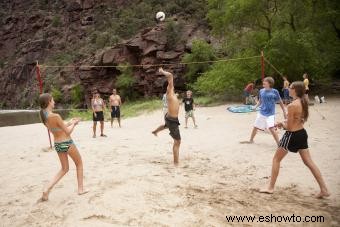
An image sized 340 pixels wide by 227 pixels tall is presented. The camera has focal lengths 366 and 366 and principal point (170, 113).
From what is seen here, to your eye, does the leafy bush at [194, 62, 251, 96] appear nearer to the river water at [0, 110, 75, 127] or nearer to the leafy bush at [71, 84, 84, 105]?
the river water at [0, 110, 75, 127]

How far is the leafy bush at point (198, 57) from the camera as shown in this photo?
26.6m

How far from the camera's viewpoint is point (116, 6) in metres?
52.2

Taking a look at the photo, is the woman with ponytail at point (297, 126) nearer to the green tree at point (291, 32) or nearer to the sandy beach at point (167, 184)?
the sandy beach at point (167, 184)

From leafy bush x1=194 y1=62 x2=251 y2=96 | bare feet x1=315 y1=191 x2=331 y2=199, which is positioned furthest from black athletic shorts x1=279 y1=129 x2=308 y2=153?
leafy bush x1=194 y1=62 x2=251 y2=96

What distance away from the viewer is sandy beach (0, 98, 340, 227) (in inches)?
188

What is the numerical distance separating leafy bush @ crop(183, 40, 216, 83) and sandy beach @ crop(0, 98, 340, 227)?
16.8 m

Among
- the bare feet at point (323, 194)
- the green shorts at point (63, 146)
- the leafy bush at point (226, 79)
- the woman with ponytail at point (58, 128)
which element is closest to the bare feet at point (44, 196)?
the woman with ponytail at point (58, 128)

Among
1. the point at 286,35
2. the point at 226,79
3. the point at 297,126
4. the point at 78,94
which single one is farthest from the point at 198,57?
the point at 297,126

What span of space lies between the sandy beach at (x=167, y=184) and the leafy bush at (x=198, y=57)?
16815 mm

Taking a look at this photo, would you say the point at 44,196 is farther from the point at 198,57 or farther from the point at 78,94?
the point at 78,94

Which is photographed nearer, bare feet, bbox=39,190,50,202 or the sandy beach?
the sandy beach

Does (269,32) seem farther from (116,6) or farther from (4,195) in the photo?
(116,6)

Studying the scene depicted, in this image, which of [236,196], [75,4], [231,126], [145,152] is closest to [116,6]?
[75,4]

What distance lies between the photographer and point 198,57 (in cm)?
2705
